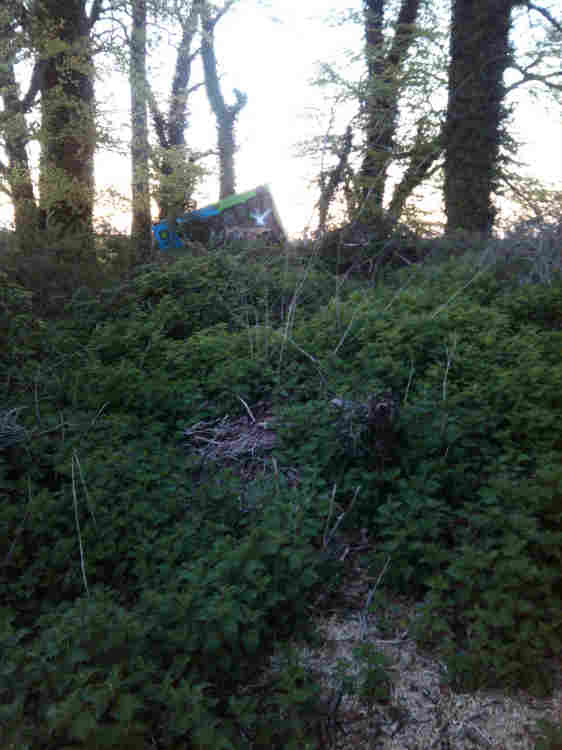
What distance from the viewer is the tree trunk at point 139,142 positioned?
35.4 ft

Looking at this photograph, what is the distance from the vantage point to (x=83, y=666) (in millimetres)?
2248

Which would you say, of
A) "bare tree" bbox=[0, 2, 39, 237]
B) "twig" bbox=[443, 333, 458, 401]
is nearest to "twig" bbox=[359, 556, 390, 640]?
"twig" bbox=[443, 333, 458, 401]

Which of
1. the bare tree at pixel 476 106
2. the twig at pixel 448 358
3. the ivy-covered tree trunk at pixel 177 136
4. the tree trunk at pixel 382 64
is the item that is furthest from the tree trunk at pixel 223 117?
the twig at pixel 448 358

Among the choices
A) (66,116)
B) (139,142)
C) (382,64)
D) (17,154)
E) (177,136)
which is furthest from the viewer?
(177,136)

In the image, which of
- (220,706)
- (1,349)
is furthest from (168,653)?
(1,349)

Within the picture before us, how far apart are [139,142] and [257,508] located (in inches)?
372

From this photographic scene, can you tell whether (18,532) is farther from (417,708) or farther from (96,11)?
(96,11)

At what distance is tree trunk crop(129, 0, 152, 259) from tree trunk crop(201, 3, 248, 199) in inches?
284

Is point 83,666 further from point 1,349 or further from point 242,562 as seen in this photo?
point 1,349

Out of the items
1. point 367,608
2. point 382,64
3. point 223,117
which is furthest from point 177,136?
point 367,608

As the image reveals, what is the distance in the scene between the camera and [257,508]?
3.27 m

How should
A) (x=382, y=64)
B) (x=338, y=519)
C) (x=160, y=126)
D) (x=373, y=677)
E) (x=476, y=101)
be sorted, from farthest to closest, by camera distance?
(x=160, y=126)
(x=382, y=64)
(x=476, y=101)
(x=338, y=519)
(x=373, y=677)

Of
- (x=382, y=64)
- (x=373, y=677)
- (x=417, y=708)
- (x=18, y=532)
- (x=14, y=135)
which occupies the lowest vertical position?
(x=417, y=708)

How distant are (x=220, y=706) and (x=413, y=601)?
1064 millimetres
